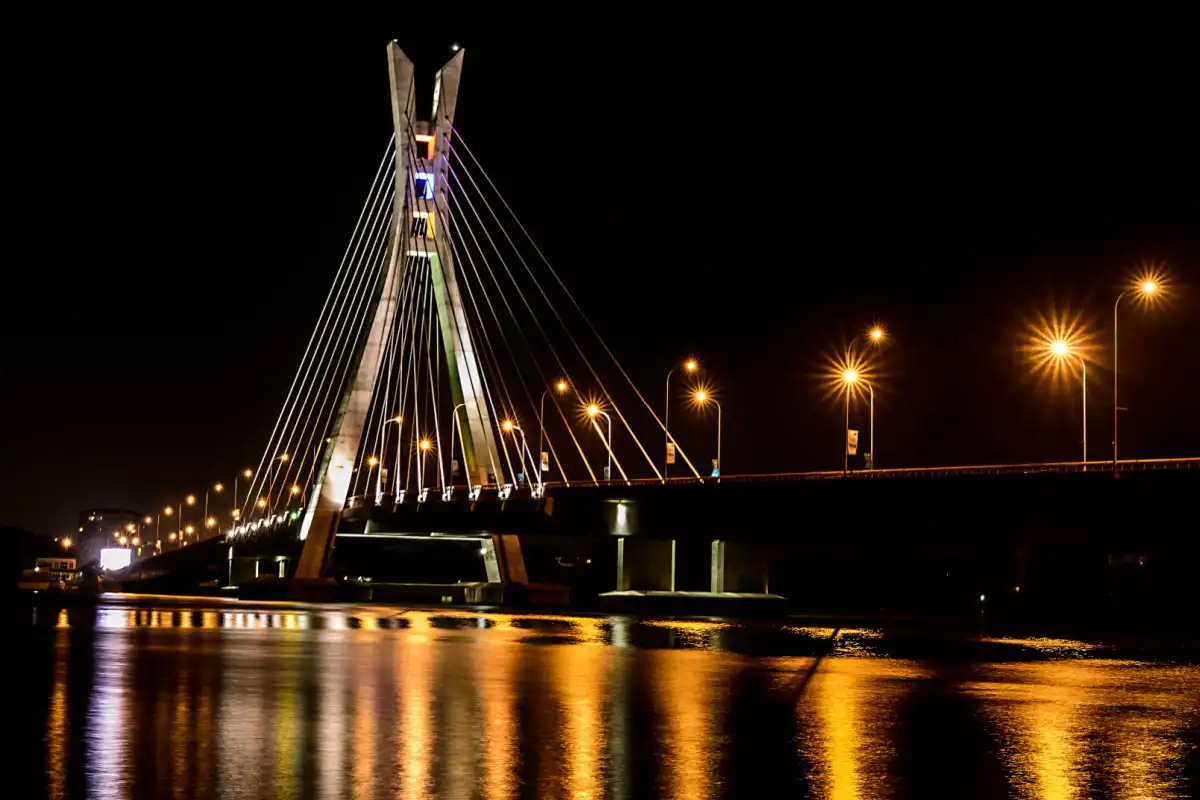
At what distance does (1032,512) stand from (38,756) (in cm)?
4142

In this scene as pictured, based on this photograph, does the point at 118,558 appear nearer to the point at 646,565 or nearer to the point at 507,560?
the point at 507,560

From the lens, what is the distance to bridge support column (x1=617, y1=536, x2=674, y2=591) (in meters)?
74.6

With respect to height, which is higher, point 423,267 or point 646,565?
point 423,267

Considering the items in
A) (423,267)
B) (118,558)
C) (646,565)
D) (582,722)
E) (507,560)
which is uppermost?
(423,267)

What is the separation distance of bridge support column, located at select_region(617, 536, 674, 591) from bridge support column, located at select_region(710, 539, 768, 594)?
170 inches

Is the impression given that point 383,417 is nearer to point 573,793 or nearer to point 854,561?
point 854,561

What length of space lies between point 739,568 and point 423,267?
1964cm

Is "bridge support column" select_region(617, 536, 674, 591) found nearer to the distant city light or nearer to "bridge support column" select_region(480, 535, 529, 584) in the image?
"bridge support column" select_region(480, 535, 529, 584)

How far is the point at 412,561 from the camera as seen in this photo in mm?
146625

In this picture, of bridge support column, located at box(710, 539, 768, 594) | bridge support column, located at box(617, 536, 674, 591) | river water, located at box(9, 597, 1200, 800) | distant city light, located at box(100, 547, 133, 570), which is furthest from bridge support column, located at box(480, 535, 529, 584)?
distant city light, located at box(100, 547, 133, 570)

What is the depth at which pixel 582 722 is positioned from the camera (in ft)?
58.3

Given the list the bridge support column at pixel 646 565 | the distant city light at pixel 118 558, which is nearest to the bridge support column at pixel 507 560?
the bridge support column at pixel 646 565

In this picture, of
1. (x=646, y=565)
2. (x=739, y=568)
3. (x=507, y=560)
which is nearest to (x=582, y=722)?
(x=739, y=568)

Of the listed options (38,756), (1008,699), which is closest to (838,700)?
(1008,699)
